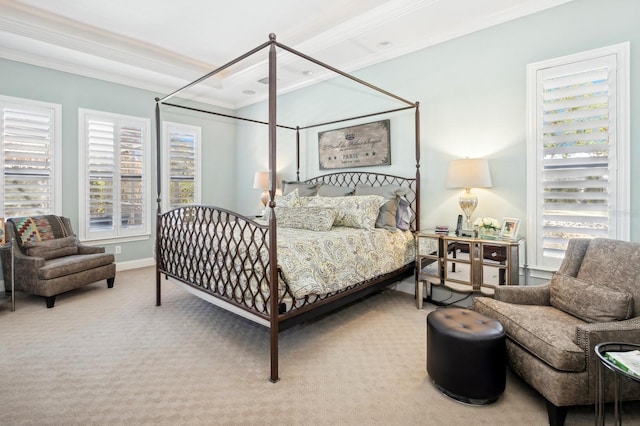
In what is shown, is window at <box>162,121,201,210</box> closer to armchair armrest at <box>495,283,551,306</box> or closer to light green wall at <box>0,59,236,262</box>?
light green wall at <box>0,59,236,262</box>

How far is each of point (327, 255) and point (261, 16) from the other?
276cm

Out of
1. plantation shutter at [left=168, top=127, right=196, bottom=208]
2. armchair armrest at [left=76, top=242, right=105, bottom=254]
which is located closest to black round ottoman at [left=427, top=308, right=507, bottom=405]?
armchair armrest at [left=76, top=242, right=105, bottom=254]

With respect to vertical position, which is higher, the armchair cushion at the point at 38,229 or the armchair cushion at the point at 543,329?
the armchair cushion at the point at 38,229

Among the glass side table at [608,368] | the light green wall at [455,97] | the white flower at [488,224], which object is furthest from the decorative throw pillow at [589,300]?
the light green wall at [455,97]

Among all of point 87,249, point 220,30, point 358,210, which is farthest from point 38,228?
point 358,210

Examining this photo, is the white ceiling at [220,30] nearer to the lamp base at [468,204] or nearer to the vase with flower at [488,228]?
the lamp base at [468,204]

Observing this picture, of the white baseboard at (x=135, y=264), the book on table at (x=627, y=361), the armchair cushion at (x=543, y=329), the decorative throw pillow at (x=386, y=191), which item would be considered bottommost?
the white baseboard at (x=135, y=264)

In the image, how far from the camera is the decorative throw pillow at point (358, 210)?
10.9ft

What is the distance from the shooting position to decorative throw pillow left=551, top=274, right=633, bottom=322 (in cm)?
181

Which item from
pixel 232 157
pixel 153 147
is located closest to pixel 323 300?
pixel 153 147

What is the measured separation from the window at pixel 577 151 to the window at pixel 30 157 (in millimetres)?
5504

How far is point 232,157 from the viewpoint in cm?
639

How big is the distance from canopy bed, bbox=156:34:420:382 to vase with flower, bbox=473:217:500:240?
2.49 ft

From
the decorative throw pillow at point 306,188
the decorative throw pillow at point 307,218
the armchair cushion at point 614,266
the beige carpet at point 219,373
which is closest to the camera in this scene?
the beige carpet at point 219,373
